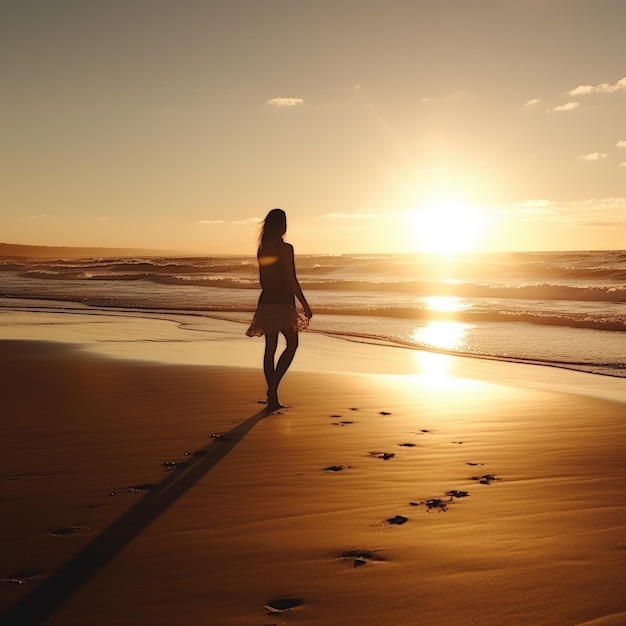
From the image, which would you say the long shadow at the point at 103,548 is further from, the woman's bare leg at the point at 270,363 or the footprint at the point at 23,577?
the woman's bare leg at the point at 270,363

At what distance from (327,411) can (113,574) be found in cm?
409

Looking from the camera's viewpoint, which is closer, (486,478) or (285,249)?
(486,478)

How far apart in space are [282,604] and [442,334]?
43.6 ft

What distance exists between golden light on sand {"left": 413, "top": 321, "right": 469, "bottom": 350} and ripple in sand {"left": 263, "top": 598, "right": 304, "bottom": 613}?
10713 mm

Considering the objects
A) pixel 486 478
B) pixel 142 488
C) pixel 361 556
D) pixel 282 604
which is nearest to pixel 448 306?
pixel 486 478

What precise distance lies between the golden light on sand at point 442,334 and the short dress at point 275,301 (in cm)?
666

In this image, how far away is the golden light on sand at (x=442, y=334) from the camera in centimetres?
1396

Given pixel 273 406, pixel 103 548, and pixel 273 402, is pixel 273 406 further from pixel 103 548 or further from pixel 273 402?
pixel 103 548

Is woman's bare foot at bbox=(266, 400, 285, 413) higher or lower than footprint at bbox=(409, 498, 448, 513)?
higher

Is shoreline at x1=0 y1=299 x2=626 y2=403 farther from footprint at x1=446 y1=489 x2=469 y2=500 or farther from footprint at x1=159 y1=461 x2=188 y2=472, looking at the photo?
footprint at x1=159 y1=461 x2=188 y2=472

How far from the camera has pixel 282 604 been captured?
9.51 feet

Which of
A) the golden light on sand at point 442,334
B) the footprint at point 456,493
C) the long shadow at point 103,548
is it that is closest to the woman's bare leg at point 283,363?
the long shadow at point 103,548

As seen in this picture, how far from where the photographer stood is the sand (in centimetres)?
291

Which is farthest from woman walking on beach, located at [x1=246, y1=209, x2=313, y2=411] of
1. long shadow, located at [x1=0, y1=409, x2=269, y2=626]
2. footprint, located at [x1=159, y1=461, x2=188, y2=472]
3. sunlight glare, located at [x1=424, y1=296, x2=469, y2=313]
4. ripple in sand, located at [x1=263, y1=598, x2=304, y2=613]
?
sunlight glare, located at [x1=424, y1=296, x2=469, y2=313]
